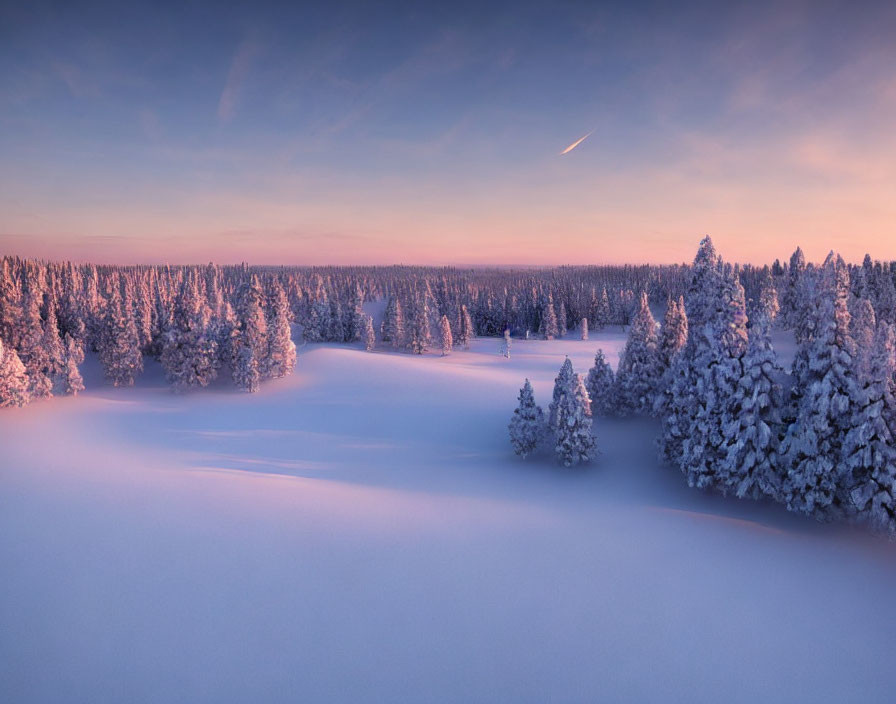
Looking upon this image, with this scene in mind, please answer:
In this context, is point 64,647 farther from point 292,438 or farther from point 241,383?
point 241,383

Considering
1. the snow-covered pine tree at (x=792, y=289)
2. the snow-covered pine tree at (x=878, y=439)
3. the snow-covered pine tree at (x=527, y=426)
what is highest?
the snow-covered pine tree at (x=792, y=289)

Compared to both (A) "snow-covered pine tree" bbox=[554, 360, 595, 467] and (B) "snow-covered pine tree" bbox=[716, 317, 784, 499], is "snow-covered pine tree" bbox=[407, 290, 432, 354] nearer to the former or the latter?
(A) "snow-covered pine tree" bbox=[554, 360, 595, 467]

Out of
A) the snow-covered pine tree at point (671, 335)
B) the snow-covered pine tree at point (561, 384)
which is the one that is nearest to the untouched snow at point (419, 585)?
the snow-covered pine tree at point (561, 384)

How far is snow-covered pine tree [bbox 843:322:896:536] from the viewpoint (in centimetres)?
1773

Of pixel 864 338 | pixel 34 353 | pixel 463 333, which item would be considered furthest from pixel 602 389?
pixel 34 353

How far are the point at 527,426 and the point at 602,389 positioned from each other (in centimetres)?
964

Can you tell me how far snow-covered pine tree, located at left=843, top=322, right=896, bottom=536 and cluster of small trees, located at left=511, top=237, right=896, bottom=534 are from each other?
41mm

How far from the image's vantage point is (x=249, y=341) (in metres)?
54.3

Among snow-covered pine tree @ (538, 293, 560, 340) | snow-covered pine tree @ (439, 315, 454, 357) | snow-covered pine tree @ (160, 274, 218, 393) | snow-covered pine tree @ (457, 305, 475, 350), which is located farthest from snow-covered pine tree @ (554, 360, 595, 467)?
snow-covered pine tree @ (538, 293, 560, 340)

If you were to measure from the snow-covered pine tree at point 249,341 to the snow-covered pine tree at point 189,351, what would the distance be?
10.4ft

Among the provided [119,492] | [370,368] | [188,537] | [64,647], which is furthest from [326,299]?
[64,647]

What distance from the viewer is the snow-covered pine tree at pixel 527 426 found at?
3153 centimetres

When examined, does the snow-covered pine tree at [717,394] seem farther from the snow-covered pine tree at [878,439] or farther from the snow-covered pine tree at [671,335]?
the snow-covered pine tree at [671,335]

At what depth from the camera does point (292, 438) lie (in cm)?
3756
